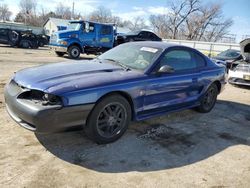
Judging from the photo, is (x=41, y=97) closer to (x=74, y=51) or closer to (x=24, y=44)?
(x=74, y=51)

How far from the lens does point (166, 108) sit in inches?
194

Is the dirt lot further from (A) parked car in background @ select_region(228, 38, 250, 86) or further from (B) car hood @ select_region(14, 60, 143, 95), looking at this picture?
(A) parked car in background @ select_region(228, 38, 250, 86)

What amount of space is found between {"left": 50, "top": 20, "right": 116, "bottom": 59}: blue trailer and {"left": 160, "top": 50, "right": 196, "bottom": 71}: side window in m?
11.6

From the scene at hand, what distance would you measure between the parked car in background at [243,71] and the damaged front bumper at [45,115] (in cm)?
788

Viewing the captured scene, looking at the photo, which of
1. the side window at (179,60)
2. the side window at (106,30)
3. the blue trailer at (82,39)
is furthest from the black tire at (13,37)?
the side window at (179,60)

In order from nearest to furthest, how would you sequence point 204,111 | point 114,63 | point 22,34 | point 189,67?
1. point 114,63
2. point 189,67
3. point 204,111
4. point 22,34

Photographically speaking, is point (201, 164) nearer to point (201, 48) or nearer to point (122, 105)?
point (122, 105)

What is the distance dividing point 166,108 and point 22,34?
2065 cm

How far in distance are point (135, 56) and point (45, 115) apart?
2.10 m

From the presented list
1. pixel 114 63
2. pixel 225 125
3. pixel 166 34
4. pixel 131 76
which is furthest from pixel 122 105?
pixel 166 34

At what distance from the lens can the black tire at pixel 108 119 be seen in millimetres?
3838

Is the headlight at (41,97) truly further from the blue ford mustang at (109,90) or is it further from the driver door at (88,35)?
the driver door at (88,35)

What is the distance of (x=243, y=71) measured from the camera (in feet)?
33.1

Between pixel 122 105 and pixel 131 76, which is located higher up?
pixel 131 76
